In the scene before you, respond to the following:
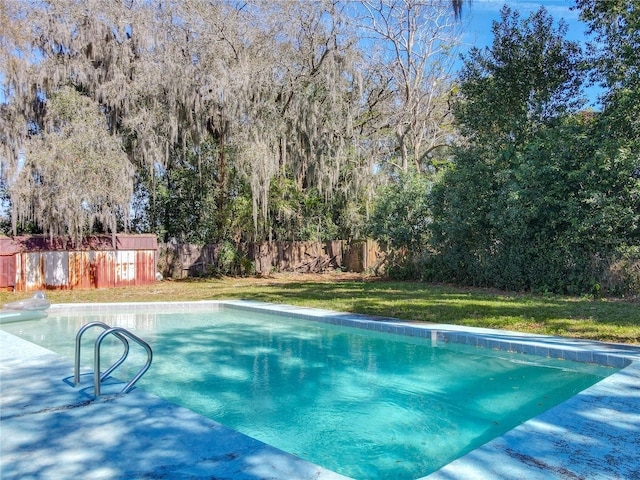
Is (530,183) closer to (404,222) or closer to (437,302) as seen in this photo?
(437,302)

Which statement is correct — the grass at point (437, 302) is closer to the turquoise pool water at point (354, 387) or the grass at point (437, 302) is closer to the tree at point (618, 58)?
the turquoise pool water at point (354, 387)

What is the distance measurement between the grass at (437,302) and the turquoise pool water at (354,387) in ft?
3.72

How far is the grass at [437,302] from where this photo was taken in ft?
19.0

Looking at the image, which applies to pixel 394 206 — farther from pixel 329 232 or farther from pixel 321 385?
pixel 321 385

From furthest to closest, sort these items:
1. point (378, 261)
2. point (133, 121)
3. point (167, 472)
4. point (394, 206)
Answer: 1. point (378, 261)
2. point (394, 206)
3. point (133, 121)
4. point (167, 472)

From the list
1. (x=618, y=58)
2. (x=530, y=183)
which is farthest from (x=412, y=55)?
(x=530, y=183)

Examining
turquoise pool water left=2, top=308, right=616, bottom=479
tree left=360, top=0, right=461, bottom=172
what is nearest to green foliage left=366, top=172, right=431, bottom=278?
tree left=360, top=0, right=461, bottom=172

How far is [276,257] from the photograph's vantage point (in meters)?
15.5

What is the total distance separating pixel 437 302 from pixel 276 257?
8234 millimetres

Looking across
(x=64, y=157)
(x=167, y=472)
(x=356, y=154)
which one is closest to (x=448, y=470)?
(x=167, y=472)

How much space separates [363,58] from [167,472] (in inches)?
560

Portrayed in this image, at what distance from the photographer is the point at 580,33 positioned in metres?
9.88

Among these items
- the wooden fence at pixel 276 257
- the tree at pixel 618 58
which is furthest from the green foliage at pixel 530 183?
the wooden fence at pixel 276 257

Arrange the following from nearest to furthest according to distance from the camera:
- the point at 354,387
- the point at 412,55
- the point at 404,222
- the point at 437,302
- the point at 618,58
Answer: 1. the point at 354,387
2. the point at 437,302
3. the point at 618,58
4. the point at 404,222
5. the point at 412,55
